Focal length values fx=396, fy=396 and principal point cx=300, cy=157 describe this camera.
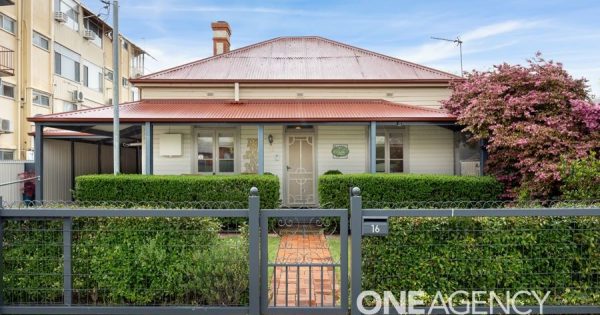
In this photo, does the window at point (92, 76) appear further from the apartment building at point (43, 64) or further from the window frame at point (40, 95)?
the window frame at point (40, 95)

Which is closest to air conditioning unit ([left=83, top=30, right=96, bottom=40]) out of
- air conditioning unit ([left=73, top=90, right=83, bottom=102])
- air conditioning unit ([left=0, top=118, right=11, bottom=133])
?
air conditioning unit ([left=73, top=90, right=83, bottom=102])

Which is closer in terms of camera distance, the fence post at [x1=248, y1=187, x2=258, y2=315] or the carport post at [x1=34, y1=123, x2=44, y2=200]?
the fence post at [x1=248, y1=187, x2=258, y2=315]

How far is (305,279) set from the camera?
5496mm

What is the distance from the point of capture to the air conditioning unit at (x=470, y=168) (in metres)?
11.7

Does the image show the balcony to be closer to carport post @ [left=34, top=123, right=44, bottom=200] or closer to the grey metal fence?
carport post @ [left=34, top=123, right=44, bottom=200]

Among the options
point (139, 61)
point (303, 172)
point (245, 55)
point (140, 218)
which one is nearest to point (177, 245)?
point (140, 218)

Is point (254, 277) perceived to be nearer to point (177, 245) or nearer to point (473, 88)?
point (177, 245)

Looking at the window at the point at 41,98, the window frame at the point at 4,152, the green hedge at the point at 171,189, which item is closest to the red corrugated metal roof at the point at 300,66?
the green hedge at the point at 171,189

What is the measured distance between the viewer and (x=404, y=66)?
48.7ft

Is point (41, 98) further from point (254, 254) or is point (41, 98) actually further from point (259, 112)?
point (254, 254)

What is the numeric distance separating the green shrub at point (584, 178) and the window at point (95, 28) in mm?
27711

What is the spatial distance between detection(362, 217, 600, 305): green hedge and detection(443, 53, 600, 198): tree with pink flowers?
4490mm

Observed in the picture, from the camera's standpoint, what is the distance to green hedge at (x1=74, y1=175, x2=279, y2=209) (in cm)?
955

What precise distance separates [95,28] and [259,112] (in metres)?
21.5
